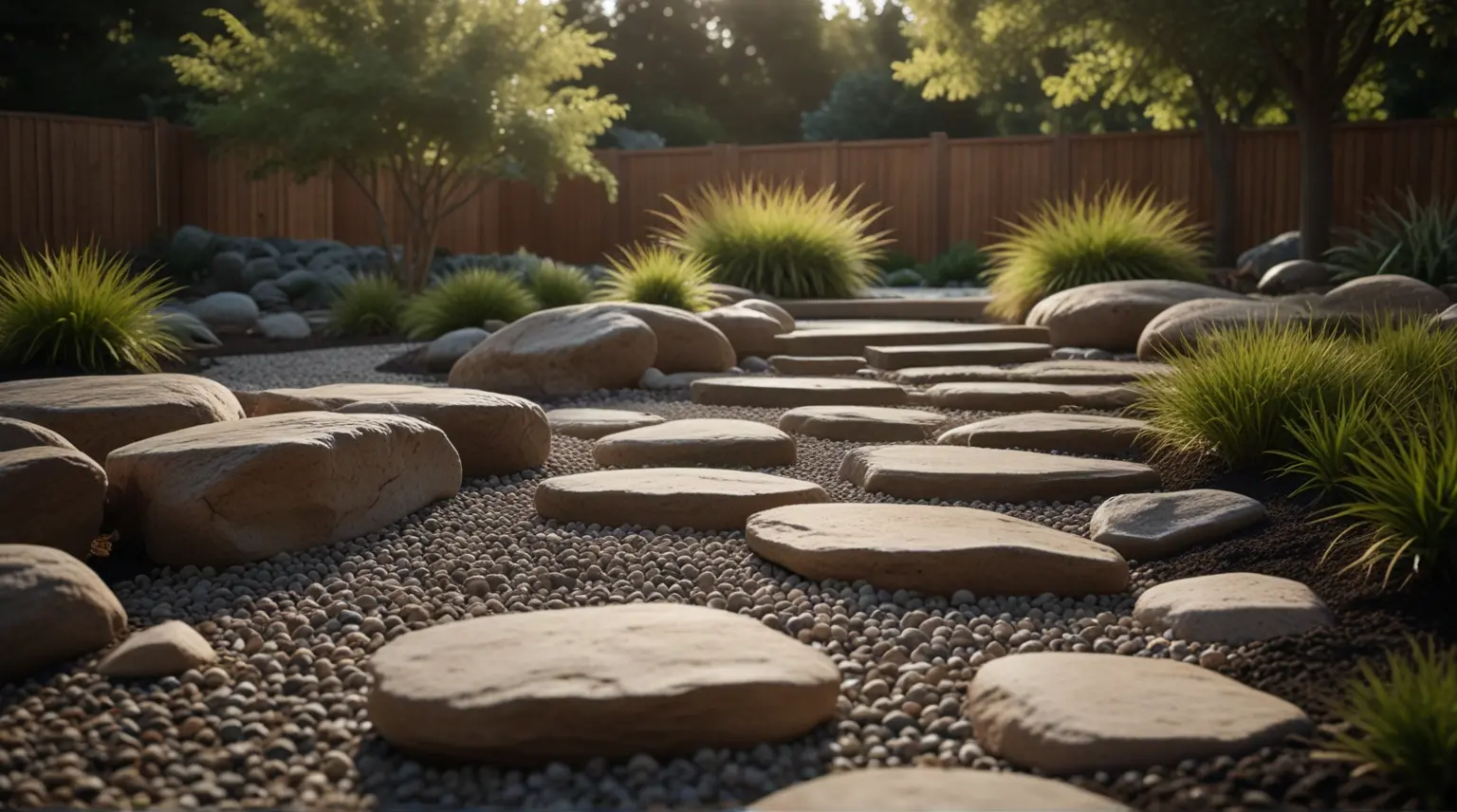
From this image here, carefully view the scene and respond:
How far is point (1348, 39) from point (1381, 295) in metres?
6.66

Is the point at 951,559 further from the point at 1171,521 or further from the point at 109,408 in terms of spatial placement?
the point at 109,408

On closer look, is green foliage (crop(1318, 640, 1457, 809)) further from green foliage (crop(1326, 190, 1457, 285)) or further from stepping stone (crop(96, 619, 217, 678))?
green foliage (crop(1326, 190, 1457, 285))

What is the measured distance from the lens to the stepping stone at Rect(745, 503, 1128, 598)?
3152 mm

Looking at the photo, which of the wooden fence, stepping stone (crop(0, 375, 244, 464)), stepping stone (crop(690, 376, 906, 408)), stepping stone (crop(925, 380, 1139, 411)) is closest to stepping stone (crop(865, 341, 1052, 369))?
stepping stone (crop(690, 376, 906, 408))

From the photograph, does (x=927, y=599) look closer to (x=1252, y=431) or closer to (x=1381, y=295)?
(x=1252, y=431)

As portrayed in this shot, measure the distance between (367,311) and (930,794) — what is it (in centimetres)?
928

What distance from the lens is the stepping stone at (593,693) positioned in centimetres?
220

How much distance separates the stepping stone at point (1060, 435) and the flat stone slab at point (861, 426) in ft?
1.30

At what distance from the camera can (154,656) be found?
104 inches

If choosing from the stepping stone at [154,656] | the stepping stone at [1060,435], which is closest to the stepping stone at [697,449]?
the stepping stone at [1060,435]

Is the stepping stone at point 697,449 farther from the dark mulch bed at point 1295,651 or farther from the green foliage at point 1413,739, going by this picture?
the green foliage at point 1413,739

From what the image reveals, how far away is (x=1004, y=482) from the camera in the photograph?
4090 mm

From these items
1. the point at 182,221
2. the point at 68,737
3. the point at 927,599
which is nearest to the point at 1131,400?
the point at 927,599

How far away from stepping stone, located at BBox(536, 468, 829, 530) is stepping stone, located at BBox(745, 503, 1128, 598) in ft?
1.26
